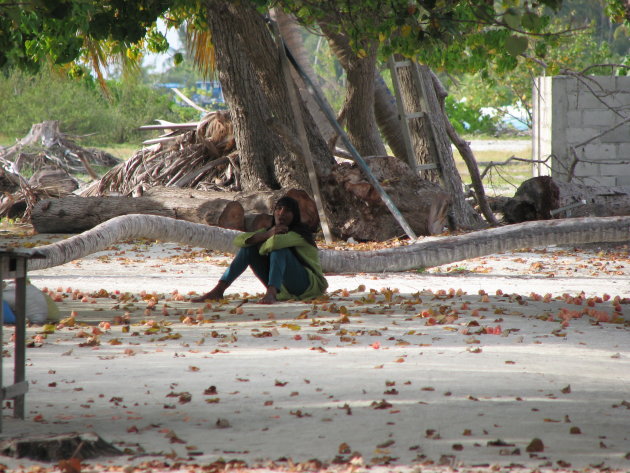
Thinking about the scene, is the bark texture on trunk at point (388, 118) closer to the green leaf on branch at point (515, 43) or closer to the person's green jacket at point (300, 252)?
the person's green jacket at point (300, 252)

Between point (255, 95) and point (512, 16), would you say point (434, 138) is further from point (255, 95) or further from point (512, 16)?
point (512, 16)

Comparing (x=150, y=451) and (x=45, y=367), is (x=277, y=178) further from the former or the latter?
(x=150, y=451)

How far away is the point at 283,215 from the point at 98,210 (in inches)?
232

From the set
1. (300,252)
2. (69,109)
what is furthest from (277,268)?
(69,109)

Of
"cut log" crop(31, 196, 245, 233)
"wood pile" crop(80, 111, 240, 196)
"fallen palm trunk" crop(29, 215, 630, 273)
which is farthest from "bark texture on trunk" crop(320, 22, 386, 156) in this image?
"fallen palm trunk" crop(29, 215, 630, 273)

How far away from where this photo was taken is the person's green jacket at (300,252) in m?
6.78

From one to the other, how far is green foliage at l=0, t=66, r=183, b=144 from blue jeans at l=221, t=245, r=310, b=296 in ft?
80.2

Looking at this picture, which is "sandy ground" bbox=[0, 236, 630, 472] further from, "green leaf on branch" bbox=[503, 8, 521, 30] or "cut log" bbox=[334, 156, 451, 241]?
"cut log" bbox=[334, 156, 451, 241]

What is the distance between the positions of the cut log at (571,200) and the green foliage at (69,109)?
21387 mm

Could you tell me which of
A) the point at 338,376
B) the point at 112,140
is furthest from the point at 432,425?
the point at 112,140

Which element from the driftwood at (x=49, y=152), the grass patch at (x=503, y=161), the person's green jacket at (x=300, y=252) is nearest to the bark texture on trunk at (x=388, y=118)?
the grass patch at (x=503, y=161)

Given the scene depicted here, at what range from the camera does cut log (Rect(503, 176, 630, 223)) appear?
1181 cm

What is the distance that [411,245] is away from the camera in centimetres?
877

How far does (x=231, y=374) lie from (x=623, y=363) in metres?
2.19
